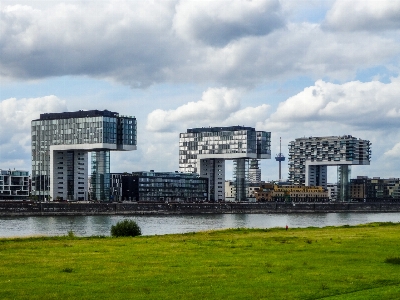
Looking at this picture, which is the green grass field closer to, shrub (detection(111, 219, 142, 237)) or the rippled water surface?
shrub (detection(111, 219, 142, 237))

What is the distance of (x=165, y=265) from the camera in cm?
3164

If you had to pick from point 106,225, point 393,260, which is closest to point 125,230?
point 393,260

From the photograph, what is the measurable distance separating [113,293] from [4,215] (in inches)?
5533

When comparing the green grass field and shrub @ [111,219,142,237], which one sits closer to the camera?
the green grass field

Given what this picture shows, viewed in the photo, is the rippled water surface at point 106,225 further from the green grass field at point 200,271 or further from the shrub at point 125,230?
the green grass field at point 200,271

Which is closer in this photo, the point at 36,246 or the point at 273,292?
the point at 273,292

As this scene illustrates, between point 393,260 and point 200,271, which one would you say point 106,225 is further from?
point 200,271

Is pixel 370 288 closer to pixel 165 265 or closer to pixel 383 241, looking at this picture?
pixel 165 265

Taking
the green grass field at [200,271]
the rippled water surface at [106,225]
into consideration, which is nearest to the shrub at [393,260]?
the green grass field at [200,271]

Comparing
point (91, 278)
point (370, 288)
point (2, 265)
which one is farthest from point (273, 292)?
point (2, 265)

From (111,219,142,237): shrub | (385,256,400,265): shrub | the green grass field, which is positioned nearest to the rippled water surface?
(111,219,142,237): shrub

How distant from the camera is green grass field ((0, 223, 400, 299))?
24391 mm

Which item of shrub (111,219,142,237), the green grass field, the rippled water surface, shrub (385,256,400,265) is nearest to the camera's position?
the green grass field

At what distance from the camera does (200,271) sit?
29.4 meters
